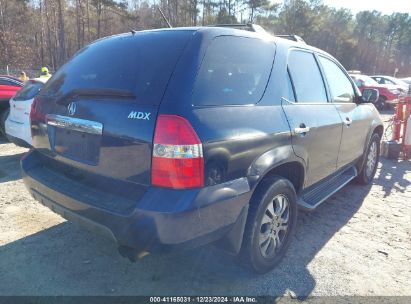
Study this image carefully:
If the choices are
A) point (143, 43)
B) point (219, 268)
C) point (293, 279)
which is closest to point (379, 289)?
point (293, 279)

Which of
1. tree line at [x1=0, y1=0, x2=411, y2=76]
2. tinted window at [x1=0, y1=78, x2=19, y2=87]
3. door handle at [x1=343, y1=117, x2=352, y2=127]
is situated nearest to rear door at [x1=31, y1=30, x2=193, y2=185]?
door handle at [x1=343, y1=117, x2=352, y2=127]

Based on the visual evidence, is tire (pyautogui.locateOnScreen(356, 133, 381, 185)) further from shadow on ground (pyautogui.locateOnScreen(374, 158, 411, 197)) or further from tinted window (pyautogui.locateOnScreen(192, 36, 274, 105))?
tinted window (pyautogui.locateOnScreen(192, 36, 274, 105))

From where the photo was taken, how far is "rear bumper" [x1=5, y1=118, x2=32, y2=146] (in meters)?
5.43

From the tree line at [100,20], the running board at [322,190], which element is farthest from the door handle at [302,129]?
the tree line at [100,20]

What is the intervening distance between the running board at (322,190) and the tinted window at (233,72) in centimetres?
124

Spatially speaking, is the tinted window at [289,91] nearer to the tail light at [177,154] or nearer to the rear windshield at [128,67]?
the rear windshield at [128,67]

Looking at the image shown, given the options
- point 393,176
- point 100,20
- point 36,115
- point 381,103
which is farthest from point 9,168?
point 100,20

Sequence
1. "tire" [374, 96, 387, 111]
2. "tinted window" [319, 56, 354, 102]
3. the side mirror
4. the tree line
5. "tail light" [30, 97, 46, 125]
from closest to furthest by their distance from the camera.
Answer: "tail light" [30, 97, 46, 125], "tinted window" [319, 56, 354, 102], the side mirror, "tire" [374, 96, 387, 111], the tree line

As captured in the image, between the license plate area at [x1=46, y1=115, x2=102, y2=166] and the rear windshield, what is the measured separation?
0.24 metres

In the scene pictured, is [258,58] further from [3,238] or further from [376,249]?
[3,238]

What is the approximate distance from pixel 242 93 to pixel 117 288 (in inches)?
68.1

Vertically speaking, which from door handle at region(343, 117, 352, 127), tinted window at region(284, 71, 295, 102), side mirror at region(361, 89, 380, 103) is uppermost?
tinted window at region(284, 71, 295, 102)

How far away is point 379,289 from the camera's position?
2.70 m

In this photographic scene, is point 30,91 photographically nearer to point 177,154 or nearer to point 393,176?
point 177,154
